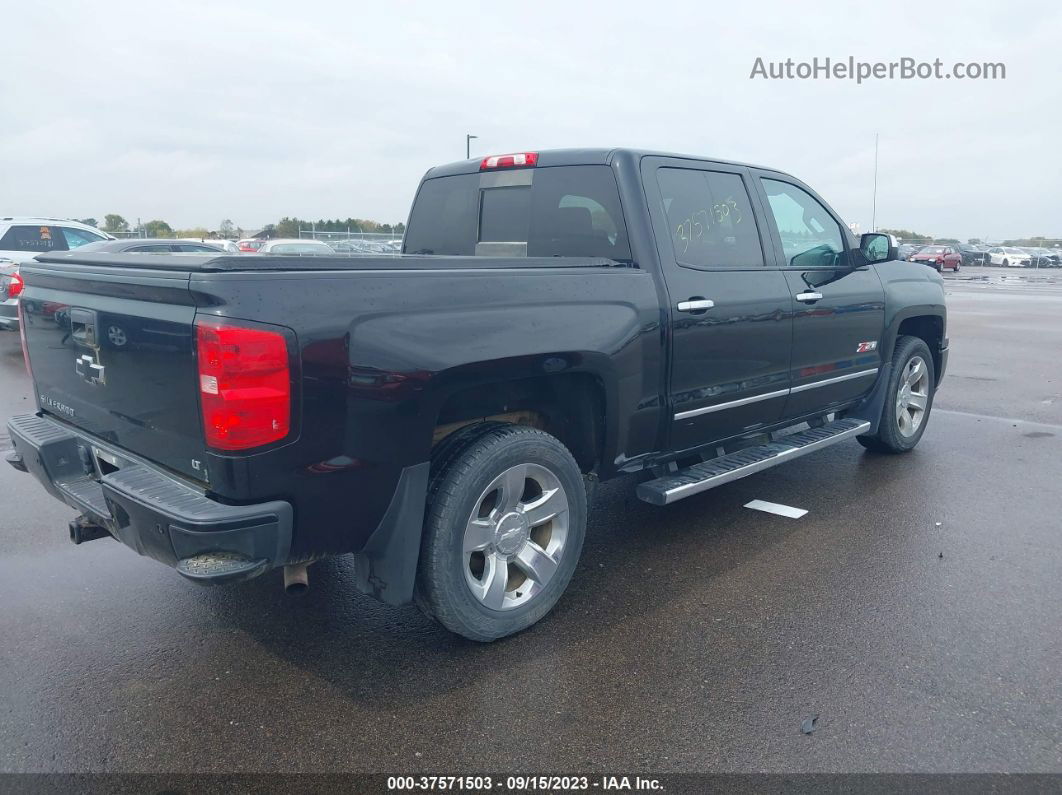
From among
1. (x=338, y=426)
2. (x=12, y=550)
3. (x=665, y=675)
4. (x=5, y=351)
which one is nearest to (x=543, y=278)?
(x=338, y=426)

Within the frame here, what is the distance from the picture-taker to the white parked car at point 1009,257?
49397mm

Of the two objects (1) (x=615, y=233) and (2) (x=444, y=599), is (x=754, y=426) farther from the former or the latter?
(2) (x=444, y=599)

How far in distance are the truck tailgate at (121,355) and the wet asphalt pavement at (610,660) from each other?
849 millimetres

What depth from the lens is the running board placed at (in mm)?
3881

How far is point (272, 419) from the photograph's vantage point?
2564 millimetres

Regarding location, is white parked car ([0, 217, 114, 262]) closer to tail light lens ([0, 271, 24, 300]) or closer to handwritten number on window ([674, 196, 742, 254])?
tail light lens ([0, 271, 24, 300])

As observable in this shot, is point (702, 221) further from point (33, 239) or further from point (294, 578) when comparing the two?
point (33, 239)

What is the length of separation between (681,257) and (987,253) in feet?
182

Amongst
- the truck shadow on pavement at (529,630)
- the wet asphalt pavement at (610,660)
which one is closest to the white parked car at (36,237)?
the wet asphalt pavement at (610,660)

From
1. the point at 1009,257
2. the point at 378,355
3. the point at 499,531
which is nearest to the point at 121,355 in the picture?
the point at 378,355

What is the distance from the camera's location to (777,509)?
196 inches

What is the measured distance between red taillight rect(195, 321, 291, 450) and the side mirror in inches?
157

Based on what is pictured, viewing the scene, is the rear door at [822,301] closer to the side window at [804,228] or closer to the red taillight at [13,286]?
the side window at [804,228]

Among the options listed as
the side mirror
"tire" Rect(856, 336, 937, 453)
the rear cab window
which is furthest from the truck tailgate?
"tire" Rect(856, 336, 937, 453)
